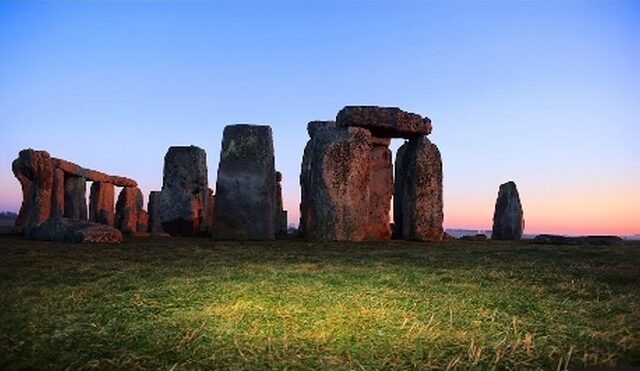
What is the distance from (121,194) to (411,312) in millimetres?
20433

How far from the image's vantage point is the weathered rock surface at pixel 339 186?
440 inches

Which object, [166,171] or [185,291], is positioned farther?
[166,171]

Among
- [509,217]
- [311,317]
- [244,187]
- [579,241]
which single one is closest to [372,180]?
[244,187]

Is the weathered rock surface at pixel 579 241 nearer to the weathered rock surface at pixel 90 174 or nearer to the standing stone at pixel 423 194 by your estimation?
the standing stone at pixel 423 194

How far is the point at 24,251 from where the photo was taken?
24.6 ft

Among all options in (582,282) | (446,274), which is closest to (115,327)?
(446,274)

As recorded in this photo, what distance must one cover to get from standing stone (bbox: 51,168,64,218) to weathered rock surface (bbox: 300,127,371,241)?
8292 mm

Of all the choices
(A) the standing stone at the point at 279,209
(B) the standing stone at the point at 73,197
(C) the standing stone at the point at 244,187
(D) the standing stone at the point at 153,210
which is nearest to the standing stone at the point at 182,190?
(C) the standing stone at the point at 244,187

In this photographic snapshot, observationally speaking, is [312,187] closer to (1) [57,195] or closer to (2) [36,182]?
(2) [36,182]

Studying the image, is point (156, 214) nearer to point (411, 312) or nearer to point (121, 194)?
point (121, 194)

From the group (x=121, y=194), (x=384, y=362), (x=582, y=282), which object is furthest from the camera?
(x=121, y=194)

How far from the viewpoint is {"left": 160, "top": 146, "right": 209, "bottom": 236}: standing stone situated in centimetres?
1499

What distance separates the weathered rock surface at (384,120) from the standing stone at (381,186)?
111 centimetres

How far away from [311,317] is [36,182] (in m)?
12.4
